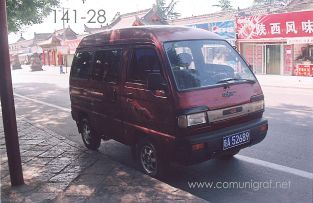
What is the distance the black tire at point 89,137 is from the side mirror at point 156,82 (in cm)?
233

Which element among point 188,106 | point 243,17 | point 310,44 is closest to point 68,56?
point 243,17

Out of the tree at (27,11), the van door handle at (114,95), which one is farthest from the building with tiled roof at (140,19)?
the van door handle at (114,95)

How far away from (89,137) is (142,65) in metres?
2.21

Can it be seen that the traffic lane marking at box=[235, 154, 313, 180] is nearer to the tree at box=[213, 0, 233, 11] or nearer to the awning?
the awning

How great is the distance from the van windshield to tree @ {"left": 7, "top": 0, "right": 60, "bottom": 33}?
30.5ft

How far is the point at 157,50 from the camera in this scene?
466cm

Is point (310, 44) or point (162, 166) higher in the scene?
point (310, 44)

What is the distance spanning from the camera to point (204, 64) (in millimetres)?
4914

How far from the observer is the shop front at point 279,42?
21422 millimetres

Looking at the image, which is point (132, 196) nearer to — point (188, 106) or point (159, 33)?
point (188, 106)

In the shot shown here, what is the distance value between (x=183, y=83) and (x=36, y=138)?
12.9ft

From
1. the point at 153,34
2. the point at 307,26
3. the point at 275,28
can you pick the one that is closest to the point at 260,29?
the point at 275,28

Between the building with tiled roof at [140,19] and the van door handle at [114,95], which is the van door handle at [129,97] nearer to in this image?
the van door handle at [114,95]

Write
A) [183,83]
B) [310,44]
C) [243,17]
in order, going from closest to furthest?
1. [183,83]
2. [310,44]
3. [243,17]
